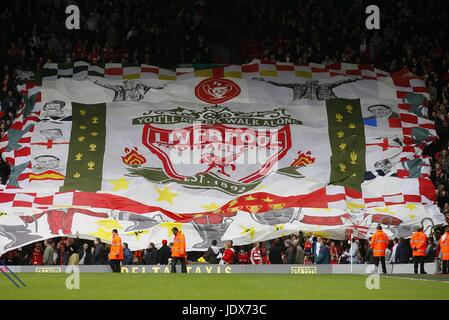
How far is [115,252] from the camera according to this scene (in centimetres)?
2819

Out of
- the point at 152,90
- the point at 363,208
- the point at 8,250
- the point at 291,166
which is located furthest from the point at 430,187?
the point at 8,250

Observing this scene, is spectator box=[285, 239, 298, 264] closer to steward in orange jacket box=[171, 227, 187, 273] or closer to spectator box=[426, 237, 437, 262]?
steward in orange jacket box=[171, 227, 187, 273]

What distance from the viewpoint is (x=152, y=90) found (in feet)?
120

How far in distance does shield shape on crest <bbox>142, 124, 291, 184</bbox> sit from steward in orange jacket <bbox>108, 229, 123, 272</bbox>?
5811 mm

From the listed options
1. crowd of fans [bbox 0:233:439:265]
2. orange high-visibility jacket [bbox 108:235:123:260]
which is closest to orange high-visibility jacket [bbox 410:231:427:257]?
crowd of fans [bbox 0:233:439:265]

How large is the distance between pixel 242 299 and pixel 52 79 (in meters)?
20.7

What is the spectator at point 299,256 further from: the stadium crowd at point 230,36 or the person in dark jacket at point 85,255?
the stadium crowd at point 230,36

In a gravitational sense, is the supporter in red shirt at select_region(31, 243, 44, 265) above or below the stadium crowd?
below

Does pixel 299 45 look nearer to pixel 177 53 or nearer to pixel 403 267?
pixel 177 53

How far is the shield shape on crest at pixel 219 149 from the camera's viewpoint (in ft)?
111

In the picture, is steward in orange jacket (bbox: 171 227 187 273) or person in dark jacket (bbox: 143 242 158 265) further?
person in dark jacket (bbox: 143 242 158 265)

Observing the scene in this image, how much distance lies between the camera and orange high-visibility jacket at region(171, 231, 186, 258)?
27.9 meters

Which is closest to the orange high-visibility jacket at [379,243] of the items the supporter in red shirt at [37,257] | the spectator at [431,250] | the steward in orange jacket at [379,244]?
the steward in orange jacket at [379,244]

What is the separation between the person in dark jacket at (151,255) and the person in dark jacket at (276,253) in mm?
3679
